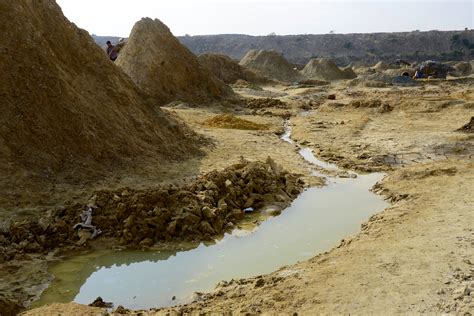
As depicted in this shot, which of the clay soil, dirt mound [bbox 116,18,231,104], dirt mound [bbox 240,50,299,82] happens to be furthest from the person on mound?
dirt mound [bbox 240,50,299,82]

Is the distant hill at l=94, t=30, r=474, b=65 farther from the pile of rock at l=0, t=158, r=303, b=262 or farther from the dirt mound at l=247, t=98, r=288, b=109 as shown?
the pile of rock at l=0, t=158, r=303, b=262

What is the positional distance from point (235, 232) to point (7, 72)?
5.26 meters

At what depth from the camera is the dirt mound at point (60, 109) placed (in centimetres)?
840

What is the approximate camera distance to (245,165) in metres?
9.66

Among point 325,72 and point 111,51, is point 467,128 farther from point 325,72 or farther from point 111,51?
point 325,72

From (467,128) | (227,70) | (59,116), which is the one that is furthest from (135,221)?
(227,70)

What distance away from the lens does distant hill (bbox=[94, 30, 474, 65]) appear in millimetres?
64188

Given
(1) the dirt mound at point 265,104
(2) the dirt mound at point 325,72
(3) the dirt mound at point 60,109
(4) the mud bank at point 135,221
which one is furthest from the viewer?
(2) the dirt mound at point 325,72

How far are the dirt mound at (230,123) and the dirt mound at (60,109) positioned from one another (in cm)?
404

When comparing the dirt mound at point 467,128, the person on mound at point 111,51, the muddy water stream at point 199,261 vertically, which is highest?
the person on mound at point 111,51

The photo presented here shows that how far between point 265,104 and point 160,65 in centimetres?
491

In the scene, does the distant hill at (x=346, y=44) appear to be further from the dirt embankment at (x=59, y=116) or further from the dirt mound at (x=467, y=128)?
the dirt embankment at (x=59, y=116)

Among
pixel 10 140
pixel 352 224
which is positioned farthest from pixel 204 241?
pixel 10 140

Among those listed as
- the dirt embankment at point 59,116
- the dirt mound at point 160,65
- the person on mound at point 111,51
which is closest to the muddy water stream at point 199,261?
the dirt embankment at point 59,116
